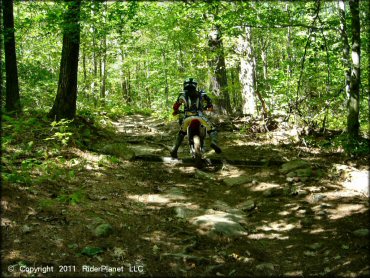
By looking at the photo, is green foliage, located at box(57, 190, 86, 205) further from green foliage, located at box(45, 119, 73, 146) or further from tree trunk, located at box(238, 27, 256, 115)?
tree trunk, located at box(238, 27, 256, 115)

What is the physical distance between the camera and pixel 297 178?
7.88 meters

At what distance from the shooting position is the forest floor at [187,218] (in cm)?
430

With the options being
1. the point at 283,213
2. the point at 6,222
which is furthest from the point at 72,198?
the point at 283,213

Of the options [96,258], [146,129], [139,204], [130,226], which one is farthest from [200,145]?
[146,129]

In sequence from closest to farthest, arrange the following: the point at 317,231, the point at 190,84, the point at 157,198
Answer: the point at 317,231 → the point at 157,198 → the point at 190,84

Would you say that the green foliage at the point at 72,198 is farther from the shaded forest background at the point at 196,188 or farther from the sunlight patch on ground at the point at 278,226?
the sunlight patch on ground at the point at 278,226

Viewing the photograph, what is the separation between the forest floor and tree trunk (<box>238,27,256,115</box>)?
6.29 m

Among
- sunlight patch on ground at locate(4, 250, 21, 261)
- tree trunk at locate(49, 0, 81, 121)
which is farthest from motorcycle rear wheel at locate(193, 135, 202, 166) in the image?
sunlight patch on ground at locate(4, 250, 21, 261)

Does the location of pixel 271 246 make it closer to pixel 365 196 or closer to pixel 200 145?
pixel 365 196

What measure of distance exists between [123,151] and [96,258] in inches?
222

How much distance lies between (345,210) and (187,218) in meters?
2.87

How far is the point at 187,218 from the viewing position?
6.08 m

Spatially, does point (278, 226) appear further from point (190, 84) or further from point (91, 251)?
point (190, 84)

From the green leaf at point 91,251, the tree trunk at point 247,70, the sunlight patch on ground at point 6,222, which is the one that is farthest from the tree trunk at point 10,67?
the green leaf at point 91,251
